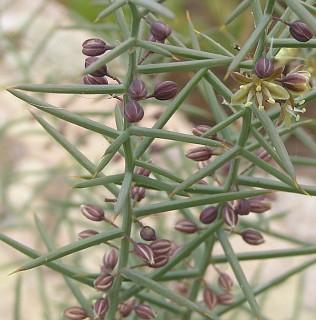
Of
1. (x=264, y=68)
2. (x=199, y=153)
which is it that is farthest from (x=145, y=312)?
(x=264, y=68)

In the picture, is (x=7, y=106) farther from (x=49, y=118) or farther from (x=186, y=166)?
(x=186, y=166)

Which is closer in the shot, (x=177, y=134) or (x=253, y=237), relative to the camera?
(x=177, y=134)

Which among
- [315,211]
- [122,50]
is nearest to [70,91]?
[122,50]

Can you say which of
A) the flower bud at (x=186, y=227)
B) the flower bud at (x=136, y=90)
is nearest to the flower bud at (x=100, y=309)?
the flower bud at (x=186, y=227)

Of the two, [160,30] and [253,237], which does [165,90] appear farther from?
[253,237]

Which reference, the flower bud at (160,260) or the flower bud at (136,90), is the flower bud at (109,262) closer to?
the flower bud at (160,260)
